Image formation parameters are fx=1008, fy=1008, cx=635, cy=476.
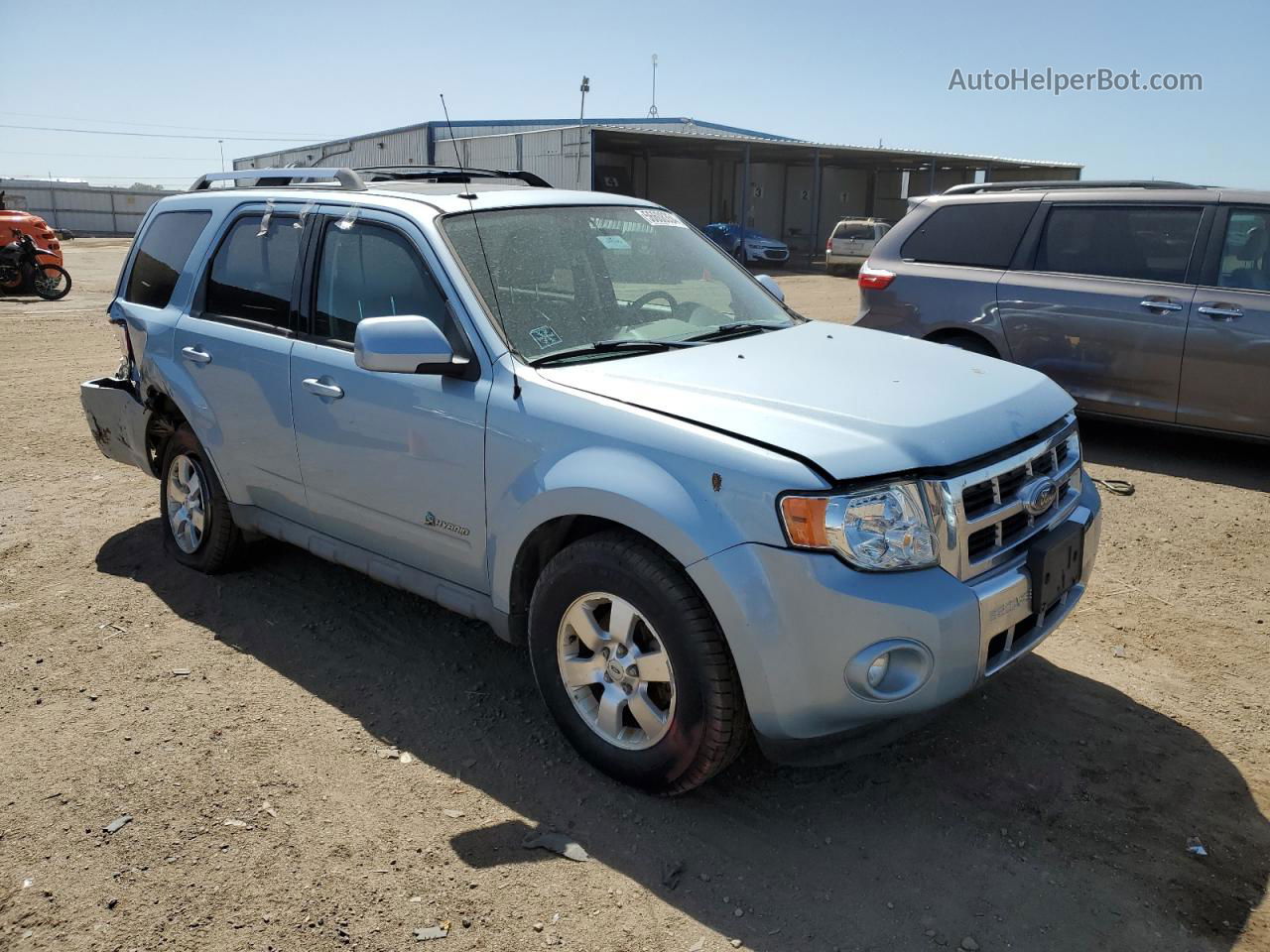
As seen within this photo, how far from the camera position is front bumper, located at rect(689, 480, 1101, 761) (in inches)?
106

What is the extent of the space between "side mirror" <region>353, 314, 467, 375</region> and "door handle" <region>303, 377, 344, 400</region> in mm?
578

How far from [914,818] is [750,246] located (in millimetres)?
29780

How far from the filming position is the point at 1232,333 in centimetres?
646

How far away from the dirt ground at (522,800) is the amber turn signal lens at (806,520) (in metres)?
0.98

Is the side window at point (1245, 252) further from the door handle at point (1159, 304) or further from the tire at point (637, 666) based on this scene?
the tire at point (637, 666)

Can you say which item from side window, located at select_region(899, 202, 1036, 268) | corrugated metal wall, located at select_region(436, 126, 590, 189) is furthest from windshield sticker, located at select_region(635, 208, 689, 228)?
corrugated metal wall, located at select_region(436, 126, 590, 189)

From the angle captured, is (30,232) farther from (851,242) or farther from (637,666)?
(637,666)

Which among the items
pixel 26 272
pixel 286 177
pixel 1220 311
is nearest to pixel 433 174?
pixel 286 177

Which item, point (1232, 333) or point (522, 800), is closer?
point (522, 800)

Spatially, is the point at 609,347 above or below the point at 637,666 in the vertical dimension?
above

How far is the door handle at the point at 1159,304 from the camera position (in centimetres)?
669

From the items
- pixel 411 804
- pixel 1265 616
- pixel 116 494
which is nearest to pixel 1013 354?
pixel 1265 616

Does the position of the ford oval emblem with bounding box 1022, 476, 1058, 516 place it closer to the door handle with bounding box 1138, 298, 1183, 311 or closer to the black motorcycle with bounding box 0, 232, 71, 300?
the door handle with bounding box 1138, 298, 1183, 311

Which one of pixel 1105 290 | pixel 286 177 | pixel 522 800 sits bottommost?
pixel 522 800
